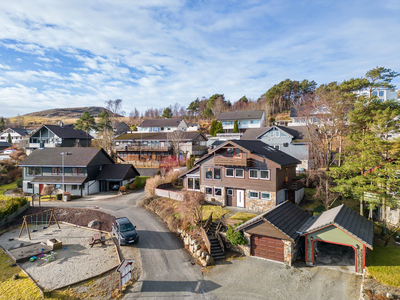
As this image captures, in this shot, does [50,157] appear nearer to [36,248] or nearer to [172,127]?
[36,248]

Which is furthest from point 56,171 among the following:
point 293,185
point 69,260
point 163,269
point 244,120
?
point 244,120

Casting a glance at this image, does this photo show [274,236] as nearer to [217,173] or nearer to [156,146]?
[217,173]

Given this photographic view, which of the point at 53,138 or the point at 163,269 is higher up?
the point at 53,138

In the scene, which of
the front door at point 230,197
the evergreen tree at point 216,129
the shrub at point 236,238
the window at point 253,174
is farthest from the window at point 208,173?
the evergreen tree at point 216,129

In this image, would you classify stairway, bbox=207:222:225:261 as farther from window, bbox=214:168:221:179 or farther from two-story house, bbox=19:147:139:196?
two-story house, bbox=19:147:139:196

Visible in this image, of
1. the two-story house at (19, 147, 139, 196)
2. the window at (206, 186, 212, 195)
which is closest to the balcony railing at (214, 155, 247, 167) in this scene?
the window at (206, 186, 212, 195)

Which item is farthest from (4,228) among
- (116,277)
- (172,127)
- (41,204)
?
(172,127)
